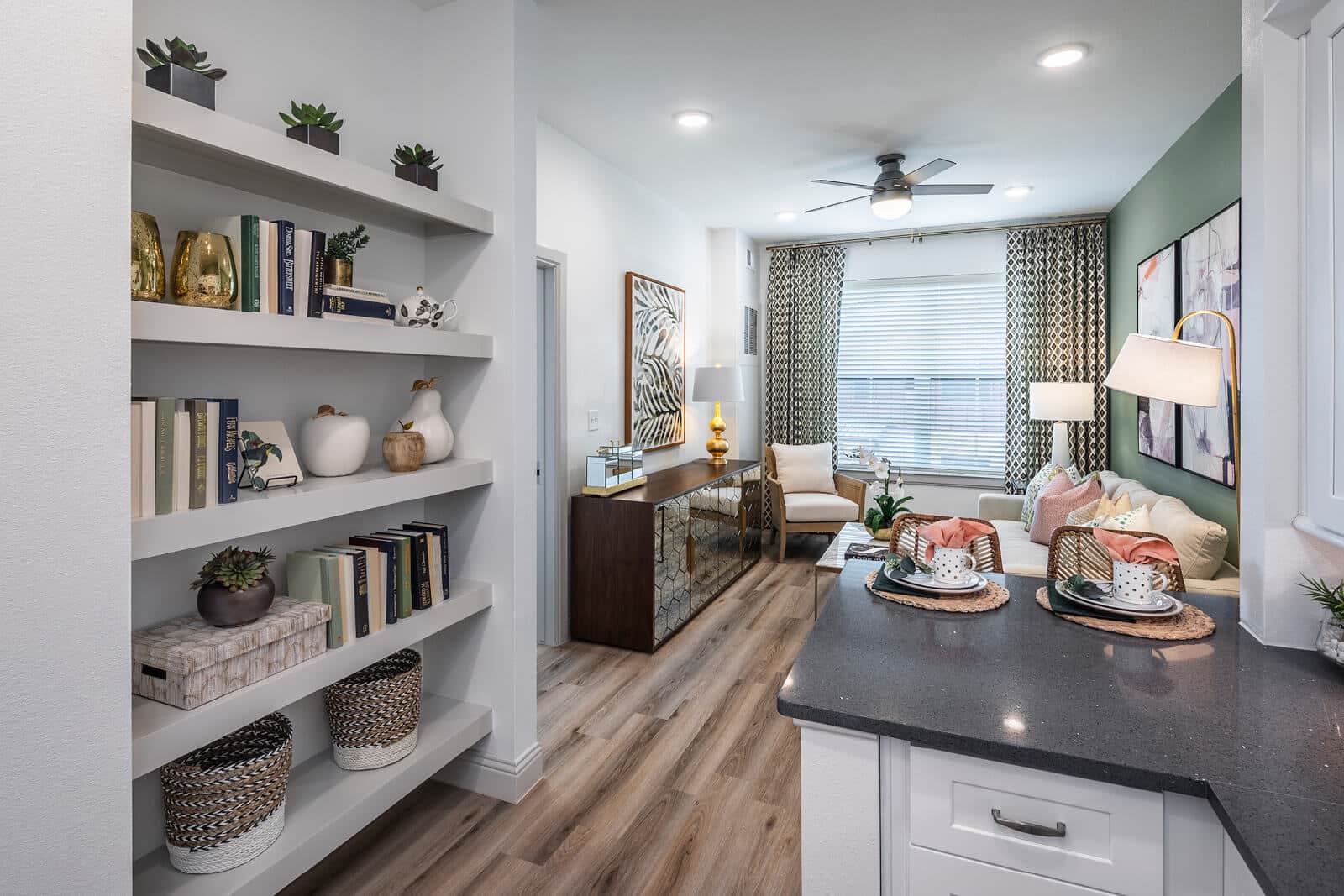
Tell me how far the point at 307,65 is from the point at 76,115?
1016 mm

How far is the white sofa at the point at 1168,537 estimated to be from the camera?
8.75 ft

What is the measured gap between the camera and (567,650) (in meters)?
3.58

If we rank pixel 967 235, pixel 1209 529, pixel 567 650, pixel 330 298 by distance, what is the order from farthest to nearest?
pixel 967 235 < pixel 567 650 < pixel 1209 529 < pixel 330 298

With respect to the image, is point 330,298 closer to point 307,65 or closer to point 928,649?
point 307,65

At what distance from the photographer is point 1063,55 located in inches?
108

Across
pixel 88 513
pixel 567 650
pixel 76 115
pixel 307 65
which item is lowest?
pixel 567 650

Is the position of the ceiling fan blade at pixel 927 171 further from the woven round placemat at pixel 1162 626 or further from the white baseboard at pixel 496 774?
the white baseboard at pixel 496 774

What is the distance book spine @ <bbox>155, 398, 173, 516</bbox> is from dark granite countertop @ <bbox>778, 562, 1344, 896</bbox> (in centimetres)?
125

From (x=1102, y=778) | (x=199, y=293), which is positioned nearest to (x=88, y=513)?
(x=199, y=293)

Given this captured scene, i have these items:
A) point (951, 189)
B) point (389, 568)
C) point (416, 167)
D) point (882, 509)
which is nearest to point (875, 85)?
point (951, 189)

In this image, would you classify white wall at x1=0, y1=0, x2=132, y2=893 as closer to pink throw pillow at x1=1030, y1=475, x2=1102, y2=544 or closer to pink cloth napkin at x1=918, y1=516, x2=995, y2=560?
pink cloth napkin at x1=918, y1=516, x2=995, y2=560

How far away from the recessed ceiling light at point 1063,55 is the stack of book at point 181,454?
10.0 feet

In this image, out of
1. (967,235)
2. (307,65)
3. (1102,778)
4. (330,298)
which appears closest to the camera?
(1102,778)

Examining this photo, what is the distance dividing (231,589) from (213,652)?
0.17m
